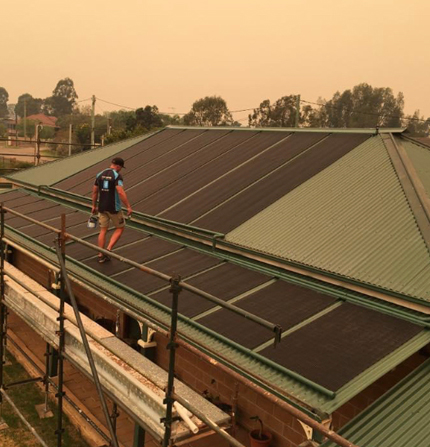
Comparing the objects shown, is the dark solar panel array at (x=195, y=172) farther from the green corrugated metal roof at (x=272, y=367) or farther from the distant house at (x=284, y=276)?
the green corrugated metal roof at (x=272, y=367)

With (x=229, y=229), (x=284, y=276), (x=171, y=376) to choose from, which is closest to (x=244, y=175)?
(x=229, y=229)

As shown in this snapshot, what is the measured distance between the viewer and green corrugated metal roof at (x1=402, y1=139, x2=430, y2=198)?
9.51m

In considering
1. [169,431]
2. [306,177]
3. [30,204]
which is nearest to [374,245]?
[306,177]

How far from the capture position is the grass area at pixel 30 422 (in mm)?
9977

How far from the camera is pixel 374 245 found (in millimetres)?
7840

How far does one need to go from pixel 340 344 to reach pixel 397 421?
1.13 metres

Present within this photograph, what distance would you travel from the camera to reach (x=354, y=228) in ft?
27.7

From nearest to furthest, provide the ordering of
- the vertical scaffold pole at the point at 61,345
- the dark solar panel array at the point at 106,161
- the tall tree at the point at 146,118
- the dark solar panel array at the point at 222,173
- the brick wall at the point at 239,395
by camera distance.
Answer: the brick wall at the point at 239,395
the vertical scaffold pole at the point at 61,345
the dark solar panel array at the point at 222,173
the dark solar panel array at the point at 106,161
the tall tree at the point at 146,118

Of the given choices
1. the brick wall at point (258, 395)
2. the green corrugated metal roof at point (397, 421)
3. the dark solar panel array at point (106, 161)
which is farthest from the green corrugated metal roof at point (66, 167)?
the green corrugated metal roof at point (397, 421)

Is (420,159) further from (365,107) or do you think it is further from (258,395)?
(365,107)

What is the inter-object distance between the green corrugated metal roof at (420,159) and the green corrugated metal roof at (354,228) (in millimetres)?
550

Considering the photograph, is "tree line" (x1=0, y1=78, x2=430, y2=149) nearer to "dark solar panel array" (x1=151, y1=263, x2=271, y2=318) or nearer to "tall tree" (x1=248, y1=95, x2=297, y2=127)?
"tall tree" (x1=248, y1=95, x2=297, y2=127)

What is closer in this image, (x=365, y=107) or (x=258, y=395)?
(x=258, y=395)

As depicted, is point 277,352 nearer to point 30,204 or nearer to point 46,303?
point 46,303
